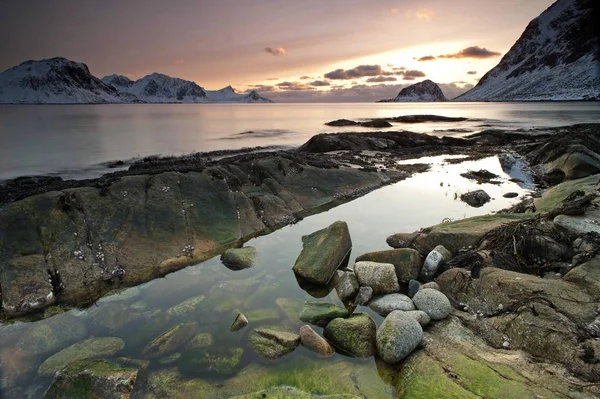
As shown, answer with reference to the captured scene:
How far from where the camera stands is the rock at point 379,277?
9242mm

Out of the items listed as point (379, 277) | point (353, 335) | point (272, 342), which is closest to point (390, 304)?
point (379, 277)

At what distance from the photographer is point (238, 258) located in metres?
11.3

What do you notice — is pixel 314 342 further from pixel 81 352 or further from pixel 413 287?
pixel 81 352

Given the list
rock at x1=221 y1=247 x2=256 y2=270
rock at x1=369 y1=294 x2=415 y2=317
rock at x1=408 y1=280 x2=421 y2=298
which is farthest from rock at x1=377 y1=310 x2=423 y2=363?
rock at x1=221 y1=247 x2=256 y2=270

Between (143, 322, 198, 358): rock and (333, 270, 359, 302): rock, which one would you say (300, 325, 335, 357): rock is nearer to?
(333, 270, 359, 302): rock

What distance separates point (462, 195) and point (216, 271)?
13524 mm

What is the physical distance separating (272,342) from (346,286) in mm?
2782

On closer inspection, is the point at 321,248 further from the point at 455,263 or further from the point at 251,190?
the point at 251,190

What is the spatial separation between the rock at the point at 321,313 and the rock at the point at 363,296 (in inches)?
26.5

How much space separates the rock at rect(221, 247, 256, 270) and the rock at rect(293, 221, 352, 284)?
161 cm

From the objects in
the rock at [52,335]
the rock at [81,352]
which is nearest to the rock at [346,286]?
the rock at [81,352]

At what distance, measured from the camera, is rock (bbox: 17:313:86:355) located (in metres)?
7.50

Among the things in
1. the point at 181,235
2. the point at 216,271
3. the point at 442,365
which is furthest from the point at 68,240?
the point at 442,365

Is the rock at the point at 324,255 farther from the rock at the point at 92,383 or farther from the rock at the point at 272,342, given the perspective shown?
the rock at the point at 92,383
